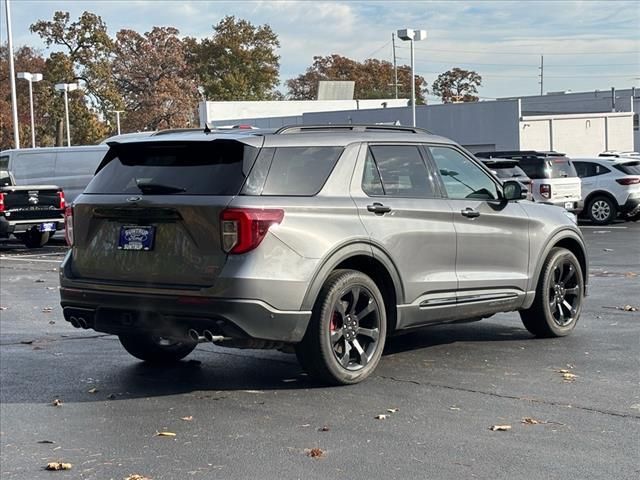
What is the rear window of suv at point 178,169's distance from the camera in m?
6.53

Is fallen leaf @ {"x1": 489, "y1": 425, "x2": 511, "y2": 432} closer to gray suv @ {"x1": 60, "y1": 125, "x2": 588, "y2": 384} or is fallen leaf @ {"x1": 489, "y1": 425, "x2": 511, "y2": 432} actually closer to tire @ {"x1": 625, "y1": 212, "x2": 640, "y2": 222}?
gray suv @ {"x1": 60, "y1": 125, "x2": 588, "y2": 384}

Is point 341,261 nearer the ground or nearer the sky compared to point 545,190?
nearer the sky

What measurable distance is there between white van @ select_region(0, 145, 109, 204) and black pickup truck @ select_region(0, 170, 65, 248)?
2.41 m

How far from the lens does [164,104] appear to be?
6856cm

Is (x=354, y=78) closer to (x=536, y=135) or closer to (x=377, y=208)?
(x=536, y=135)

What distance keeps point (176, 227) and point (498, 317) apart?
463 cm

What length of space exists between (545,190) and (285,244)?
56.9ft

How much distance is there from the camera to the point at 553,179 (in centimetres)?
2308

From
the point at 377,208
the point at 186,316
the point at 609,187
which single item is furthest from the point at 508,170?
the point at 186,316

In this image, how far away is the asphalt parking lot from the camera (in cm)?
521

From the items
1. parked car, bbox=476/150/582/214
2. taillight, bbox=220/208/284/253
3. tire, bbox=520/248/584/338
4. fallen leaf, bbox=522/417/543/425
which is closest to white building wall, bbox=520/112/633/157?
parked car, bbox=476/150/582/214

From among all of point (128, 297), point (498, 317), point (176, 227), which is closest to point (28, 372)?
point (128, 297)

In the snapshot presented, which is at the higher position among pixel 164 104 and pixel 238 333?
pixel 164 104

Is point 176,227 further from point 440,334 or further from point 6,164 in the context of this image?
point 6,164
